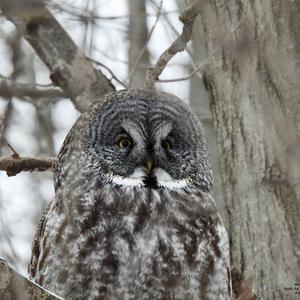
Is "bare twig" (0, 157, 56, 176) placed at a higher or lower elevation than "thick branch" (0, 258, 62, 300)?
higher

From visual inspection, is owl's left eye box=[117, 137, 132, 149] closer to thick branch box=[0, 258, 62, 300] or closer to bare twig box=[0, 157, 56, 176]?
bare twig box=[0, 157, 56, 176]

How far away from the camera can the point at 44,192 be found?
9141mm

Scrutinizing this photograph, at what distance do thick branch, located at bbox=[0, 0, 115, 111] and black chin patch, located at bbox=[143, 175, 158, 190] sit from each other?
1203 mm

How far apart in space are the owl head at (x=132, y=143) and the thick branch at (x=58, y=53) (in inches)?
39.8

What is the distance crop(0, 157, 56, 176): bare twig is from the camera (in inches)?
192

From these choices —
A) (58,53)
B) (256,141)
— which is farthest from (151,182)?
(58,53)

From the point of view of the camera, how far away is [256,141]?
175 inches

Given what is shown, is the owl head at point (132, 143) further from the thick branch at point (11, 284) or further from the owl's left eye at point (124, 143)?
the thick branch at point (11, 284)

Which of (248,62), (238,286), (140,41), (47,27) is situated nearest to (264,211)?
(238,286)

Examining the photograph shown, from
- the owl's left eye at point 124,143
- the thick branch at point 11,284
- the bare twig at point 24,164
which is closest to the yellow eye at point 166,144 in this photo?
the owl's left eye at point 124,143

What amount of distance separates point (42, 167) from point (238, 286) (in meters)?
1.44

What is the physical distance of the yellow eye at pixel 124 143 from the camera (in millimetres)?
4409

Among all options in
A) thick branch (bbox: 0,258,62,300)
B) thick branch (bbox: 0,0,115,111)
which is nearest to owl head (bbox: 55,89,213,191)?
thick branch (bbox: 0,0,115,111)

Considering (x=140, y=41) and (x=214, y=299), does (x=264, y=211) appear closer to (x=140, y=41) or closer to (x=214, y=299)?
(x=214, y=299)
